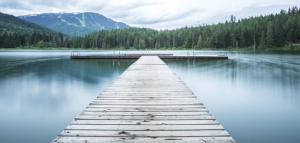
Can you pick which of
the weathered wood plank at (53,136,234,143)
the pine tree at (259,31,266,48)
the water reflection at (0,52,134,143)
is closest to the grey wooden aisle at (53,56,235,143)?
the weathered wood plank at (53,136,234,143)

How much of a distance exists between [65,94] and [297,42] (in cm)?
7424

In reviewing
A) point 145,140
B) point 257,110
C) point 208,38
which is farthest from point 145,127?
point 208,38

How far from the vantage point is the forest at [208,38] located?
225 ft

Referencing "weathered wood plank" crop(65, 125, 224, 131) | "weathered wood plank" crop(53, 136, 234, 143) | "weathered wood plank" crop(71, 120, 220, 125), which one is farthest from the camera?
"weathered wood plank" crop(71, 120, 220, 125)

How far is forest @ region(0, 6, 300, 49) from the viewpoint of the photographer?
68562mm

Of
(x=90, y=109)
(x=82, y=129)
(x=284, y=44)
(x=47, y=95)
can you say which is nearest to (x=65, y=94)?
(x=47, y=95)

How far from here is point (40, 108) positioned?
7.27m

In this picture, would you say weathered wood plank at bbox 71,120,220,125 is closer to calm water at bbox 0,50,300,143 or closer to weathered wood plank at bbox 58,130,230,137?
weathered wood plank at bbox 58,130,230,137

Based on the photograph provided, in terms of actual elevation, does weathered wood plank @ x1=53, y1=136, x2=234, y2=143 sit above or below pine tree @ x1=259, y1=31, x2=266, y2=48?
below

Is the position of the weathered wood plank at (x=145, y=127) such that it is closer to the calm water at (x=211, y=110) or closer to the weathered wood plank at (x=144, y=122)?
the weathered wood plank at (x=144, y=122)

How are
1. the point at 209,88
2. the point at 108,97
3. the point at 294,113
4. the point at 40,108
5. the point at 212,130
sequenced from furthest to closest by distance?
the point at 209,88 → the point at 40,108 → the point at 294,113 → the point at 108,97 → the point at 212,130

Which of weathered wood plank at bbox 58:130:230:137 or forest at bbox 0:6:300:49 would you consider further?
forest at bbox 0:6:300:49

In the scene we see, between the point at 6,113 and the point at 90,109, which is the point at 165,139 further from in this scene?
the point at 6,113

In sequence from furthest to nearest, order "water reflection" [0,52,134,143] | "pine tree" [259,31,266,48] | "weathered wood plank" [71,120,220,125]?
"pine tree" [259,31,266,48]
"water reflection" [0,52,134,143]
"weathered wood plank" [71,120,220,125]
